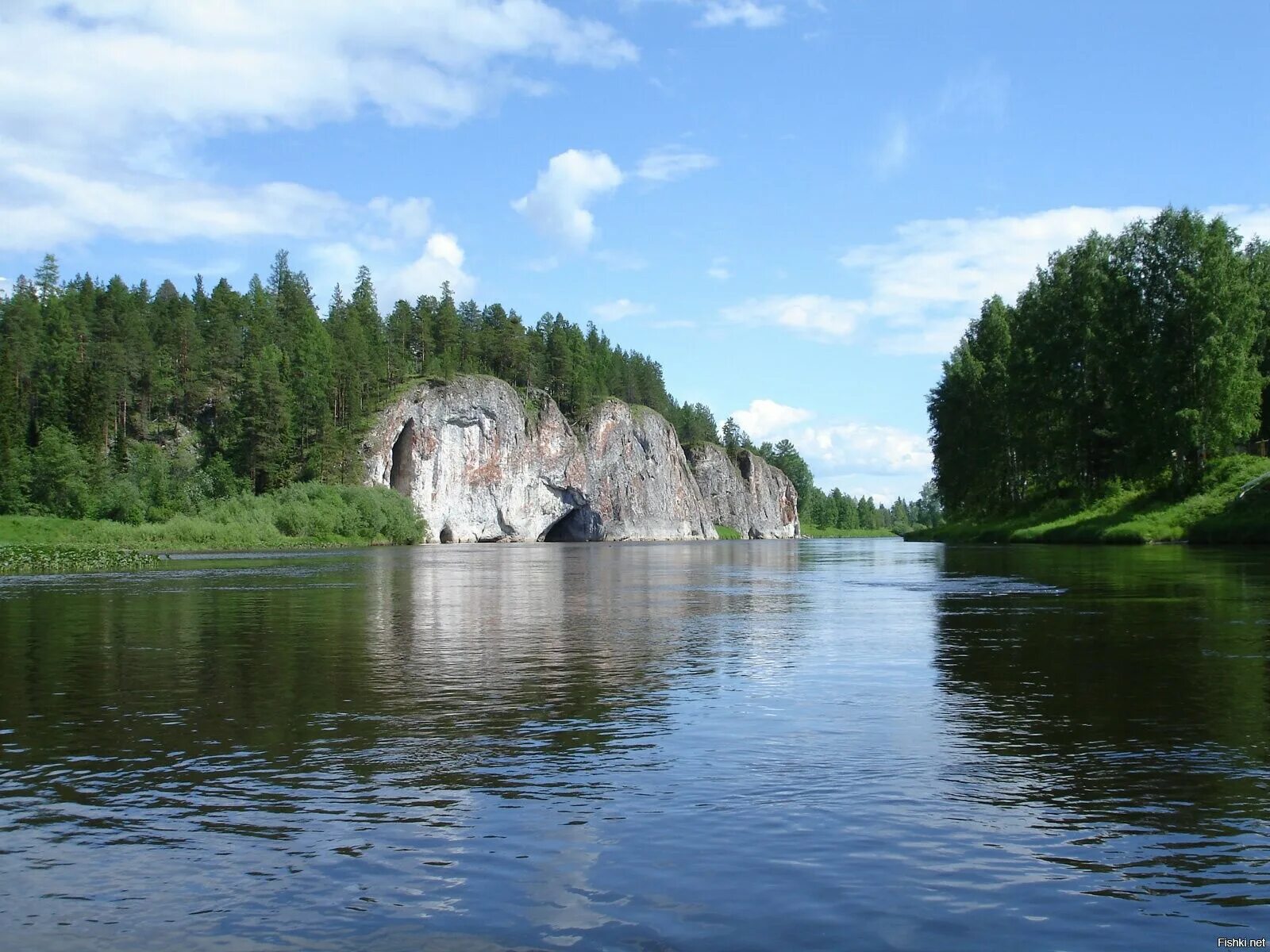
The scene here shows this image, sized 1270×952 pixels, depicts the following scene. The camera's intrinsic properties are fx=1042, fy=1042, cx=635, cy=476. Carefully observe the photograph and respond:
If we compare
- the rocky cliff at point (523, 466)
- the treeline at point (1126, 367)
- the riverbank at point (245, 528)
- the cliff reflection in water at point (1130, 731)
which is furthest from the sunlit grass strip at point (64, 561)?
the rocky cliff at point (523, 466)

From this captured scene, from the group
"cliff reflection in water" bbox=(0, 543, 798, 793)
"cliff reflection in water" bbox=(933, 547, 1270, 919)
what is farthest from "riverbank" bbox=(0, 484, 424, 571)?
"cliff reflection in water" bbox=(933, 547, 1270, 919)

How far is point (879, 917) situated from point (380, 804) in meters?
4.45

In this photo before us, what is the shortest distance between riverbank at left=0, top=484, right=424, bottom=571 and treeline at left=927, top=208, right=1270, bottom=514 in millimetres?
59834

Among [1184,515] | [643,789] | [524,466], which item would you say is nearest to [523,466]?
[524,466]

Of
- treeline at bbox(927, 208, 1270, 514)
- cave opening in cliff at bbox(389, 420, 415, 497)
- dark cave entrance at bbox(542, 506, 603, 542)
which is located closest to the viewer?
treeline at bbox(927, 208, 1270, 514)

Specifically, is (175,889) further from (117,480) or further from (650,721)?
(117,480)

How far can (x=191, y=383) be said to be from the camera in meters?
130

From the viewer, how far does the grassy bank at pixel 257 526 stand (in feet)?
270

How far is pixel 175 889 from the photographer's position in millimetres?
6914

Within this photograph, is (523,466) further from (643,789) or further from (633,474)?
(643,789)

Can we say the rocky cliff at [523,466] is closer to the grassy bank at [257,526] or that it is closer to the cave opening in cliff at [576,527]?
the cave opening in cliff at [576,527]

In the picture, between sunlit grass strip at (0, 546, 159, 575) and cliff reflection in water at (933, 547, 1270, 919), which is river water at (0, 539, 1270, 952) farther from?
sunlit grass strip at (0, 546, 159, 575)

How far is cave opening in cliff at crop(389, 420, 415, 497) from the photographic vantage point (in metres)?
140

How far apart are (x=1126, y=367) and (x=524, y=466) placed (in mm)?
107164
